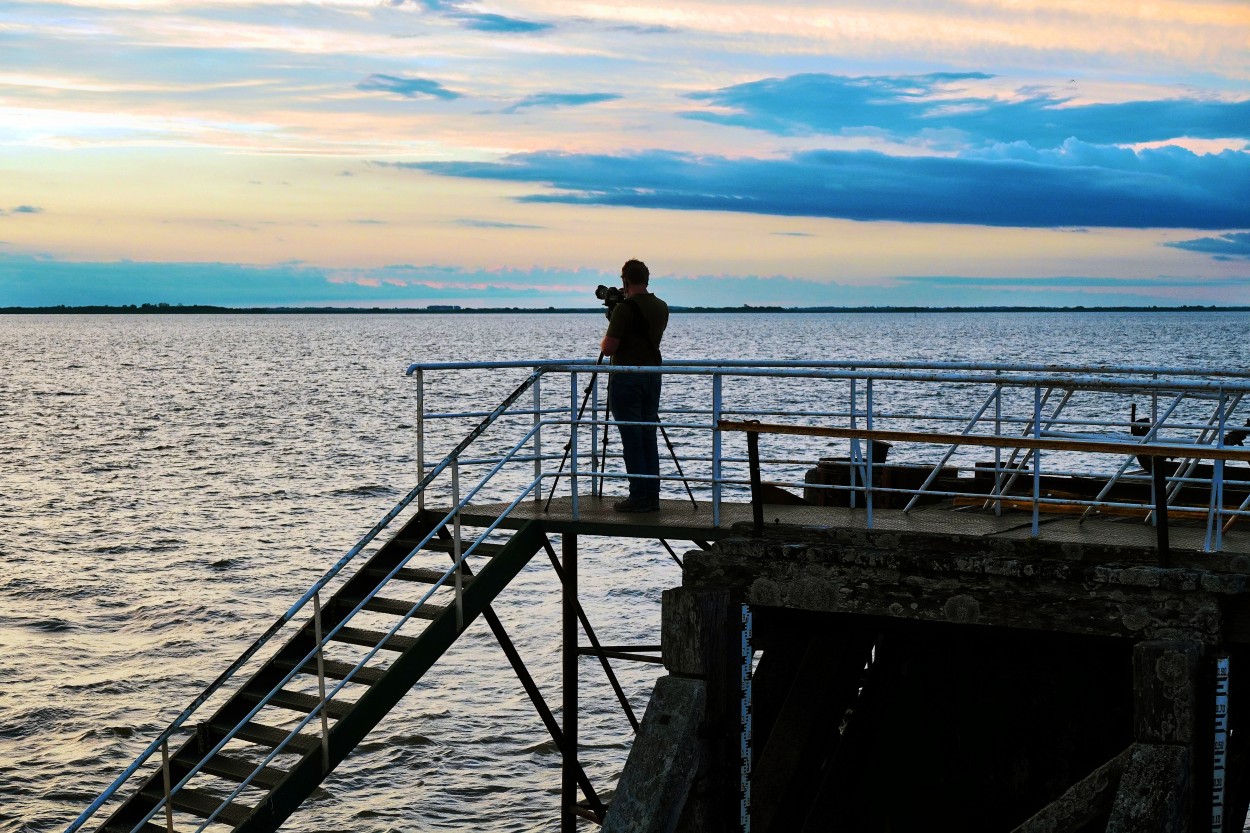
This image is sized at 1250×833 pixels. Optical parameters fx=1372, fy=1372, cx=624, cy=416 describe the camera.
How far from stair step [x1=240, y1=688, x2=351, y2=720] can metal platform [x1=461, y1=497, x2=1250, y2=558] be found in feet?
5.47

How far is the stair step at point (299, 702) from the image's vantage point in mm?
9062

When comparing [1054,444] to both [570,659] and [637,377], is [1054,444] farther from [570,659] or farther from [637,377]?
[570,659]

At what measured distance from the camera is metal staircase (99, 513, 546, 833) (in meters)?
8.69

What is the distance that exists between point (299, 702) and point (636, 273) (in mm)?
3788

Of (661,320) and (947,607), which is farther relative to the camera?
(661,320)

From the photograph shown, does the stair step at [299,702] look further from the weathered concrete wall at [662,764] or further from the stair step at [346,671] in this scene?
the weathered concrete wall at [662,764]

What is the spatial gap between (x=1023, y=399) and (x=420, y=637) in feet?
180

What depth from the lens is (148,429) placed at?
52.8 metres

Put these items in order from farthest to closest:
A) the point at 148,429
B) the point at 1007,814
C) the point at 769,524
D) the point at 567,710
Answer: the point at 148,429
the point at 567,710
the point at 1007,814
the point at 769,524

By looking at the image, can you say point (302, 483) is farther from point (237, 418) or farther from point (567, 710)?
point (567, 710)

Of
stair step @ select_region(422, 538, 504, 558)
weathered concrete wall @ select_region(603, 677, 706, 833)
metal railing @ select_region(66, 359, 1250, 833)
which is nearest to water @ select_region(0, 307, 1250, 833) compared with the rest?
metal railing @ select_region(66, 359, 1250, 833)

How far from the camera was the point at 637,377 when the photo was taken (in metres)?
9.96

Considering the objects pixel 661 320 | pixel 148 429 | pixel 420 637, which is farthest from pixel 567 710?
pixel 148 429

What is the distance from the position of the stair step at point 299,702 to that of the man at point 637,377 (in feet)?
7.86
